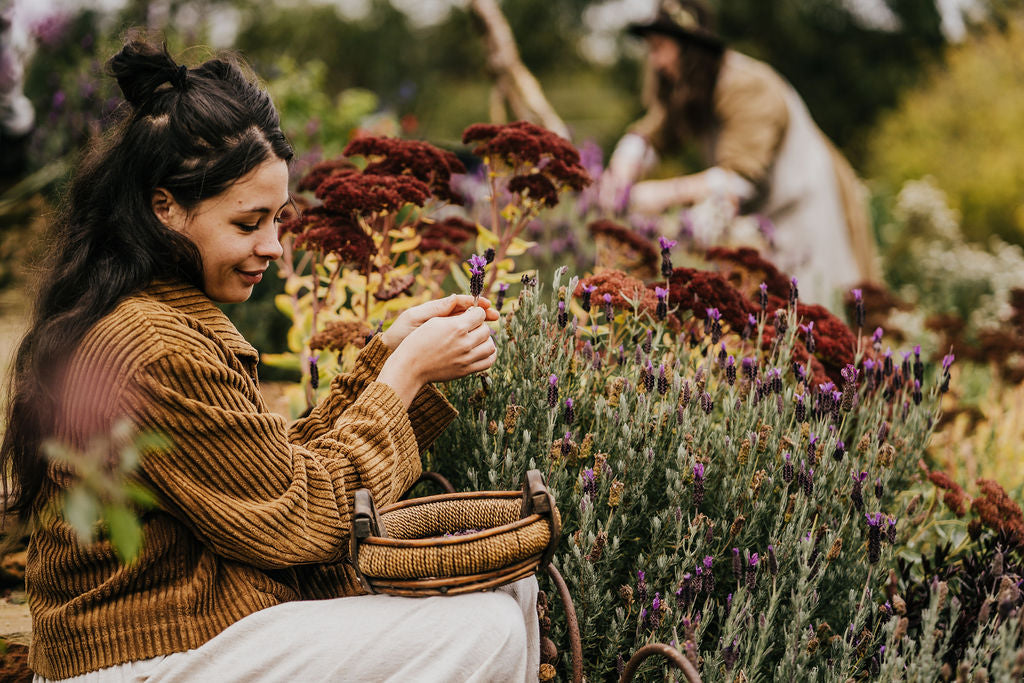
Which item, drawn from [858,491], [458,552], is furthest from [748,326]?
[458,552]

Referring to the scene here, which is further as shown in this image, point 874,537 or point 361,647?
point 874,537

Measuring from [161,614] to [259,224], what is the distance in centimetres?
74

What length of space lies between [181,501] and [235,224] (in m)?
0.54

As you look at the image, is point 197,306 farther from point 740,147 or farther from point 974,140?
point 974,140

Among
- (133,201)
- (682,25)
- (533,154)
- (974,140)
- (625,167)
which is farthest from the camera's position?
(974,140)

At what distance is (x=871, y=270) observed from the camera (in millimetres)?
5922

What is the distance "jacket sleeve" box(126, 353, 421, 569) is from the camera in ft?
5.10

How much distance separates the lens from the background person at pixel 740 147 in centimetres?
501

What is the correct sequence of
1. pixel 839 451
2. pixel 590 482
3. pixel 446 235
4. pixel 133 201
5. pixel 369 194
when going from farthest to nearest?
pixel 446 235
pixel 369 194
pixel 839 451
pixel 590 482
pixel 133 201

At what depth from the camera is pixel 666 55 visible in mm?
5238

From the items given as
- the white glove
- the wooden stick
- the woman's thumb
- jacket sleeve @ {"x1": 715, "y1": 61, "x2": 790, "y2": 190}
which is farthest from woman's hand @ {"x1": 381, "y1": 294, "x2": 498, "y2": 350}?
the wooden stick

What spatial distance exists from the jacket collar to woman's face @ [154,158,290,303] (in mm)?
43

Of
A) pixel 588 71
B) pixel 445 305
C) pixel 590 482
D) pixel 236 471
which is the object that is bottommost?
pixel 588 71

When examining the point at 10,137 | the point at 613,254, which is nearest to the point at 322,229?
the point at 613,254
